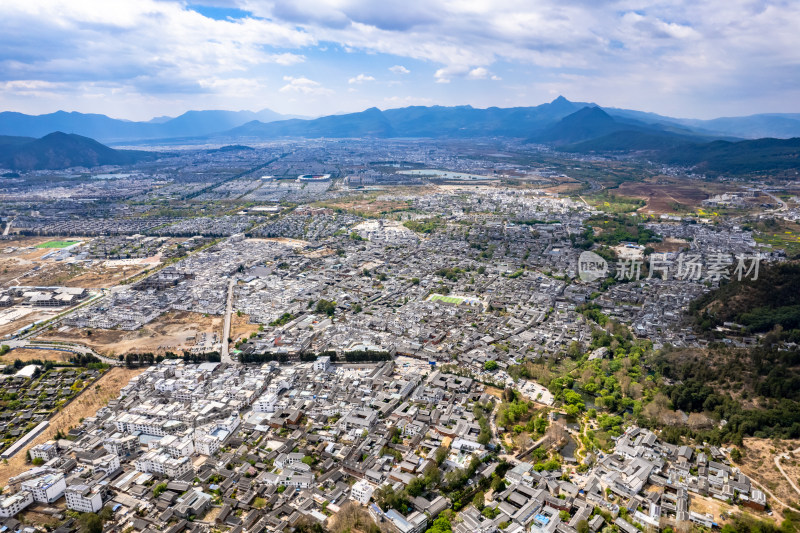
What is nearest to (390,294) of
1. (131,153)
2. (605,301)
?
(605,301)

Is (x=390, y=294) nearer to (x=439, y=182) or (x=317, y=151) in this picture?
(x=439, y=182)

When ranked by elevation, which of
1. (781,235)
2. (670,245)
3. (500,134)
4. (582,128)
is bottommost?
(670,245)

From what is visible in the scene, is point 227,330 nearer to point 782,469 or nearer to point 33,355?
point 33,355

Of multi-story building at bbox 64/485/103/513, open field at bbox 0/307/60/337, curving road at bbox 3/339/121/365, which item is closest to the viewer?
multi-story building at bbox 64/485/103/513

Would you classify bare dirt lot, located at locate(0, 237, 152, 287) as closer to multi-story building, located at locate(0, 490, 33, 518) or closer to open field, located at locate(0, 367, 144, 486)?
open field, located at locate(0, 367, 144, 486)

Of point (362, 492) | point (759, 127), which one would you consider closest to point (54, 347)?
point (362, 492)

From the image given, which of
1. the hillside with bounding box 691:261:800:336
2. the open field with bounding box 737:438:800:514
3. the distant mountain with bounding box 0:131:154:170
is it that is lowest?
the open field with bounding box 737:438:800:514

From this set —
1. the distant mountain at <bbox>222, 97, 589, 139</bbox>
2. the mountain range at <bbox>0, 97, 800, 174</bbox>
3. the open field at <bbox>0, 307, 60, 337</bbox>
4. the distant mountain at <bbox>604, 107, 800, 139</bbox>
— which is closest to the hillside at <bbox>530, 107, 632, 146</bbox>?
the mountain range at <bbox>0, 97, 800, 174</bbox>
